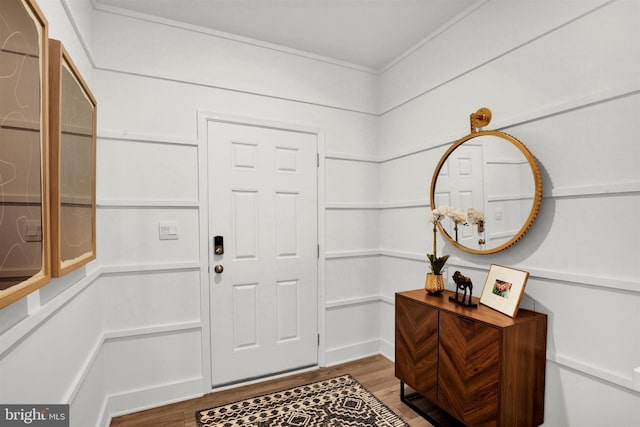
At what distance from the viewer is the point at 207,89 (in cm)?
237

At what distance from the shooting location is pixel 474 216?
6.69 feet

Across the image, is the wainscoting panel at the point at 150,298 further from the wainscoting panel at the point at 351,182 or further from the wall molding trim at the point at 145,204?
the wainscoting panel at the point at 351,182

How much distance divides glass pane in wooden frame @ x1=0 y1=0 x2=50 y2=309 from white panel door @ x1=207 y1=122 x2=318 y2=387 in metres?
1.40

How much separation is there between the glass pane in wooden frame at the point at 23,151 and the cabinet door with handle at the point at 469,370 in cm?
183

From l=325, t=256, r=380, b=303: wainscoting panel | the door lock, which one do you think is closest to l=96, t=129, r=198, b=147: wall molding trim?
the door lock

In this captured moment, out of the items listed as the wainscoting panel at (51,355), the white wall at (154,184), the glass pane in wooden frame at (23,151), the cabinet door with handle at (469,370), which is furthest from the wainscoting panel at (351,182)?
the glass pane in wooden frame at (23,151)

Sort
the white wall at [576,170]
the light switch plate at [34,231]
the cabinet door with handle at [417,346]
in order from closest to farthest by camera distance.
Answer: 1. the light switch plate at [34,231]
2. the white wall at [576,170]
3. the cabinet door with handle at [417,346]

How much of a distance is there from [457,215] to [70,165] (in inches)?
80.0

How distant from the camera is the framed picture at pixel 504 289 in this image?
5.50 feet

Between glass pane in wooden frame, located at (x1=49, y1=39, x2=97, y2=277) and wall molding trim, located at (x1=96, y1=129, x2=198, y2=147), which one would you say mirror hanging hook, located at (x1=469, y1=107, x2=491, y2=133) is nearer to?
wall molding trim, located at (x1=96, y1=129, x2=198, y2=147)

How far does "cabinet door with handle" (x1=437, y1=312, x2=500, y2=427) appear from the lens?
1594 millimetres

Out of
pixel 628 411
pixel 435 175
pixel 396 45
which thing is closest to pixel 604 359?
pixel 628 411

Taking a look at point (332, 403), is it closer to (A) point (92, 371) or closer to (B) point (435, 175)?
(A) point (92, 371)

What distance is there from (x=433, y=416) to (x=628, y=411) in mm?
986
